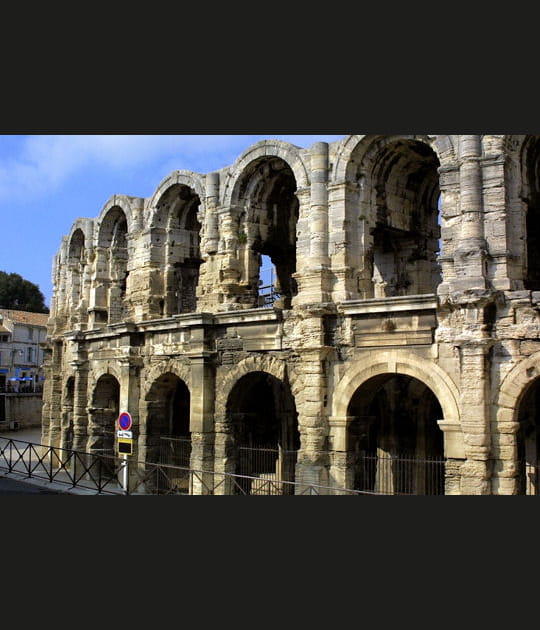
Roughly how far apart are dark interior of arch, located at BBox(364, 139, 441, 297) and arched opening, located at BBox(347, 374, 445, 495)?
232 centimetres

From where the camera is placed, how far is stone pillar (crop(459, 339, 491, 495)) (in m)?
11.0

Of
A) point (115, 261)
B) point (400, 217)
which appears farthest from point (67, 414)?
point (400, 217)

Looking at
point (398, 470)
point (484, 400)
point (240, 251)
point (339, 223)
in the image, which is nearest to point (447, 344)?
point (484, 400)

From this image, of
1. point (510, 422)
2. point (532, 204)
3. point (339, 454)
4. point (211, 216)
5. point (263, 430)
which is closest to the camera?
point (510, 422)

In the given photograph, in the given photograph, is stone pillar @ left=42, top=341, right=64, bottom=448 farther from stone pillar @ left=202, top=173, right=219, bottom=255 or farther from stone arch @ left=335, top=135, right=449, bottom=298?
stone arch @ left=335, top=135, right=449, bottom=298

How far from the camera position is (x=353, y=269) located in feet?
44.3

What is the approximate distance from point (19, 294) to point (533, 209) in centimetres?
4739

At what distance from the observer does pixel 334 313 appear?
1321 cm

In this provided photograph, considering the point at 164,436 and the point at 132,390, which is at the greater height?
the point at 132,390

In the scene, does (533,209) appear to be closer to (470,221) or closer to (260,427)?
(470,221)

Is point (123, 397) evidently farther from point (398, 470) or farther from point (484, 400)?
point (484, 400)

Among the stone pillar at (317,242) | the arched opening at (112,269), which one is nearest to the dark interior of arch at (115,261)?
the arched opening at (112,269)

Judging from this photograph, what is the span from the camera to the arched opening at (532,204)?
12.2 metres

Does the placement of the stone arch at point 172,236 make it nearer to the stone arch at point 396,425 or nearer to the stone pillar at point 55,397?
the stone arch at point 396,425
